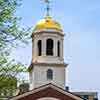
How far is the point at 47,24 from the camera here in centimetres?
5262

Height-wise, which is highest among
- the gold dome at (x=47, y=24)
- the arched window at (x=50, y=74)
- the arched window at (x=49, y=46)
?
the gold dome at (x=47, y=24)

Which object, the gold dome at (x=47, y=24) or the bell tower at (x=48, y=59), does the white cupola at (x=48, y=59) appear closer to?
the bell tower at (x=48, y=59)

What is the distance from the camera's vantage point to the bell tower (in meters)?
51.1

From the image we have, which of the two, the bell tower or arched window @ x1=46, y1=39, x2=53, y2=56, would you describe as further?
arched window @ x1=46, y1=39, x2=53, y2=56

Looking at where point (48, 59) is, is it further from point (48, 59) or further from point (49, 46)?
point (49, 46)

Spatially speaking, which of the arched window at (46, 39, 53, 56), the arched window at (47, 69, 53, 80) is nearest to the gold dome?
the arched window at (46, 39, 53, 56)

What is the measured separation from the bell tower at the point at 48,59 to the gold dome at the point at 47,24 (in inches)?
18.7

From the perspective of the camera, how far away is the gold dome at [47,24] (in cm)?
5231

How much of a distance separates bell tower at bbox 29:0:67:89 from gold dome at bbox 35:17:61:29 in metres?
0.47

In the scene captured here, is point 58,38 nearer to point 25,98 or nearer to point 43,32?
point 43,32

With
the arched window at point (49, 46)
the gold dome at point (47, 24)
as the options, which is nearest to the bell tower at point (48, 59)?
the arched window at point (49, 46)

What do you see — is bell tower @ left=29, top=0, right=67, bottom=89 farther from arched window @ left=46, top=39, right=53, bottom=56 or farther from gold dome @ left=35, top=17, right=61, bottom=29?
gold dome @ left=35, top=17, right=61, bottom=29

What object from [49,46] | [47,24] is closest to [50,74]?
[49,46]

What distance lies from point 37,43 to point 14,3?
106 feet
